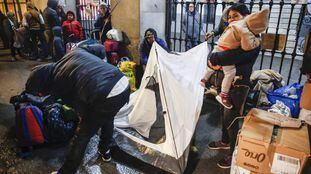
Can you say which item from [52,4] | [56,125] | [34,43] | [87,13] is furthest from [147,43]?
[34,43]

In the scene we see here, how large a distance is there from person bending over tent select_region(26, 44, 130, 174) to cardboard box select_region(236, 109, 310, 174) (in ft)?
4.18

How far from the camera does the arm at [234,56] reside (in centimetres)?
256

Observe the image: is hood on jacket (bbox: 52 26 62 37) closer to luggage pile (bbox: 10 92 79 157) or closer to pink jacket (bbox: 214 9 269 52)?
luggage pile (bbox: 10 92 79 157)

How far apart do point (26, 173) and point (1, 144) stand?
83cm

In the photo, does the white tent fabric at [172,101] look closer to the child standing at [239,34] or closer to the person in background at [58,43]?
the child standing at [239,34]

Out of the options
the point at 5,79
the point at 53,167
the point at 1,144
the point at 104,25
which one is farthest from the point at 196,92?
the point at 5,79

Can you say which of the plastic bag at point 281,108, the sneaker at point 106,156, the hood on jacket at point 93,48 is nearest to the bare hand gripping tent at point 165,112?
the sneaker at point 106,156

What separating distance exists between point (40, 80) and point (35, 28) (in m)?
6.35

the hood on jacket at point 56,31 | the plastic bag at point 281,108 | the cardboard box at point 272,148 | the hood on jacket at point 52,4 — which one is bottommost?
the plastic bag at point 281,108

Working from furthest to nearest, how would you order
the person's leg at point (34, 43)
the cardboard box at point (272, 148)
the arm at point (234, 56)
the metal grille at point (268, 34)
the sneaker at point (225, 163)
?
the person's leg at point (34, 43) → the metal grille at point (268, 34) → the sneaker at point (225, 163) → the arm at point (234, 56) → the cardboard box at point (272, 148)

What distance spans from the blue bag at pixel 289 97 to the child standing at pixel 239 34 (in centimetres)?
124

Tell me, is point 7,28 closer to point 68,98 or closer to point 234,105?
point 68,98

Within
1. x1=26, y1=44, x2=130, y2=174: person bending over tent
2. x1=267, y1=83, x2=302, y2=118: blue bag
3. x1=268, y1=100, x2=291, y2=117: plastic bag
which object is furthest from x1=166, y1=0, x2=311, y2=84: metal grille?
x1=26, y1=44, x2=130, y2=174: person bending over tent

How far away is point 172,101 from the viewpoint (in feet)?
9.39
